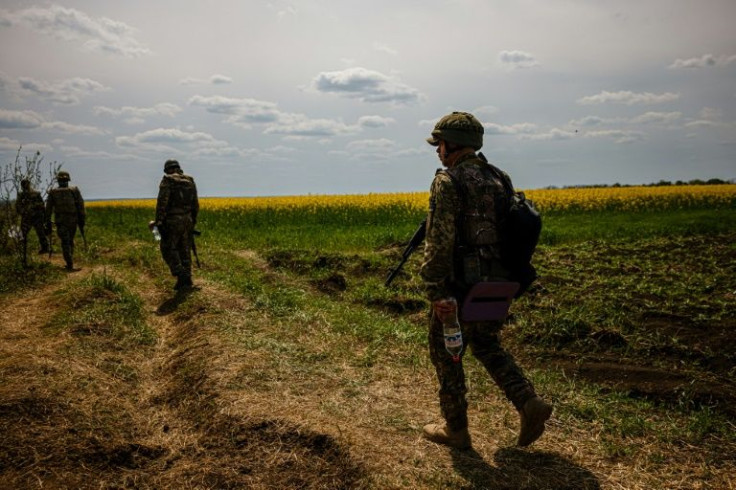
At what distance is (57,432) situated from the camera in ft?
14.9

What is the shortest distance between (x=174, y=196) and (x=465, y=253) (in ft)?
25.2

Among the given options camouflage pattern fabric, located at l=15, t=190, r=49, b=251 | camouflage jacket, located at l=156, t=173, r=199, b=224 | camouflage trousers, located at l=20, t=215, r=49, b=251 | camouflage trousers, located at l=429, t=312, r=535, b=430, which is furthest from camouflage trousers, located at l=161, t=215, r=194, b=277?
camouflage trousers, located at l=429, t=312, r=535, b=430

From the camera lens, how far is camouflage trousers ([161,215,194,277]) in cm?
1023

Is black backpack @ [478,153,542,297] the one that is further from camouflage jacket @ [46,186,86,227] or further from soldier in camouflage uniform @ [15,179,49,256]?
camouflage jacket @ [46,186,86,227]

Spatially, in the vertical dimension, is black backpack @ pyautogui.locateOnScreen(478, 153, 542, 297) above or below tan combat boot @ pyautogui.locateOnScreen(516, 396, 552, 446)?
above

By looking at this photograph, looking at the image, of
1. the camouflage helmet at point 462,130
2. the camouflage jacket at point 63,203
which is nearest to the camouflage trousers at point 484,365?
the camouflage helmet at point 462,130

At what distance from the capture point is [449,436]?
4.26 meters

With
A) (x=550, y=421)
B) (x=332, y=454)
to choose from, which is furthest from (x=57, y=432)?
(x=550, y=421)

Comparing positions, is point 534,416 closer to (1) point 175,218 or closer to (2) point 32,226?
(1) point 175,218

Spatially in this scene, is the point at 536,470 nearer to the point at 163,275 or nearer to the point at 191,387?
the point at 191,387

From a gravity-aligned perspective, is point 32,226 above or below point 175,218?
below

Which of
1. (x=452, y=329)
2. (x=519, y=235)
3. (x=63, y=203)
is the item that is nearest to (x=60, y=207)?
(x=63, y=203)

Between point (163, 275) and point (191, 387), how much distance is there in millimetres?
7196

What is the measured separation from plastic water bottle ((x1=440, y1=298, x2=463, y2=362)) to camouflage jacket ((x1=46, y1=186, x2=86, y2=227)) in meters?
12.4
